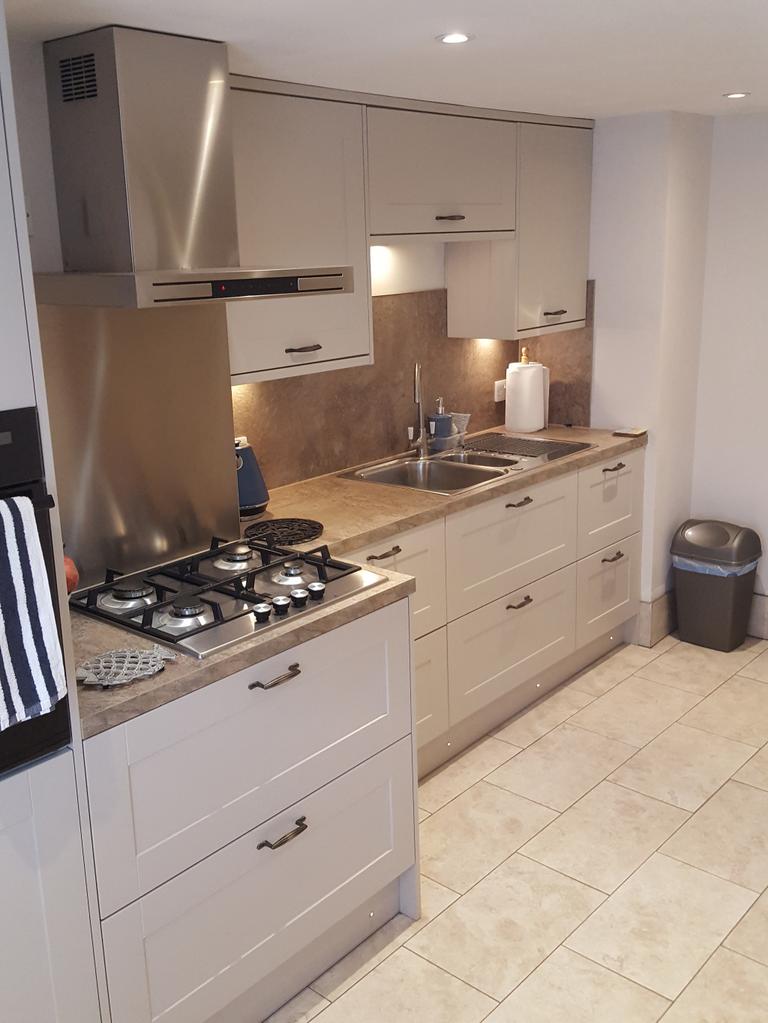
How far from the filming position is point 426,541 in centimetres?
306

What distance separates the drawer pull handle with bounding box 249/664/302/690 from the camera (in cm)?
207

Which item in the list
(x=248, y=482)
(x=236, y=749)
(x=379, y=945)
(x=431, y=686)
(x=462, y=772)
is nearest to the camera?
(x=236, y=749)

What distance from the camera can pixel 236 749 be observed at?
6.75 ft

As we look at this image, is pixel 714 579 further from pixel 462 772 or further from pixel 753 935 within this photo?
pixel 753 935

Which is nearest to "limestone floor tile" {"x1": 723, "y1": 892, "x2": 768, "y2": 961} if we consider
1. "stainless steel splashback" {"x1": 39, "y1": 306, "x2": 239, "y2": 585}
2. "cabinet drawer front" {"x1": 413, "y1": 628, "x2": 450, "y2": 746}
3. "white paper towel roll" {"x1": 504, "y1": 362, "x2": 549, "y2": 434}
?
"cabinet drawer front" {"x1": 413, "y1": 628, "x2": 450, "y2": 746}

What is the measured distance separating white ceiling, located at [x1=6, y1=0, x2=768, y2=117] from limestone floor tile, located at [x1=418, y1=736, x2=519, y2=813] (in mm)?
2150

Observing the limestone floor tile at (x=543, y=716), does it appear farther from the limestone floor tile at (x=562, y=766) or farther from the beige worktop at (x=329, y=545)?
the beige worktop at (x=329, y=545)

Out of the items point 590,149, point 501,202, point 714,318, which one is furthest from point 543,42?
point 714,318

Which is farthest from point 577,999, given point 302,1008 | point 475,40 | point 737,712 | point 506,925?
point 475,40

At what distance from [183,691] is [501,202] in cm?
238

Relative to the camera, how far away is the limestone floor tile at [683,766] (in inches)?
125

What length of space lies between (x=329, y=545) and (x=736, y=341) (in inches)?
89.6

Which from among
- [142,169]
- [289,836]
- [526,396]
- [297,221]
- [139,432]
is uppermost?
[142,169]

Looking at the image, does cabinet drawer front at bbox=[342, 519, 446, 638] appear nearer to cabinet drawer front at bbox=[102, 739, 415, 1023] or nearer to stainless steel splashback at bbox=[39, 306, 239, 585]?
stainless steel splashback at bbox=[39, 306, 239, 585]
